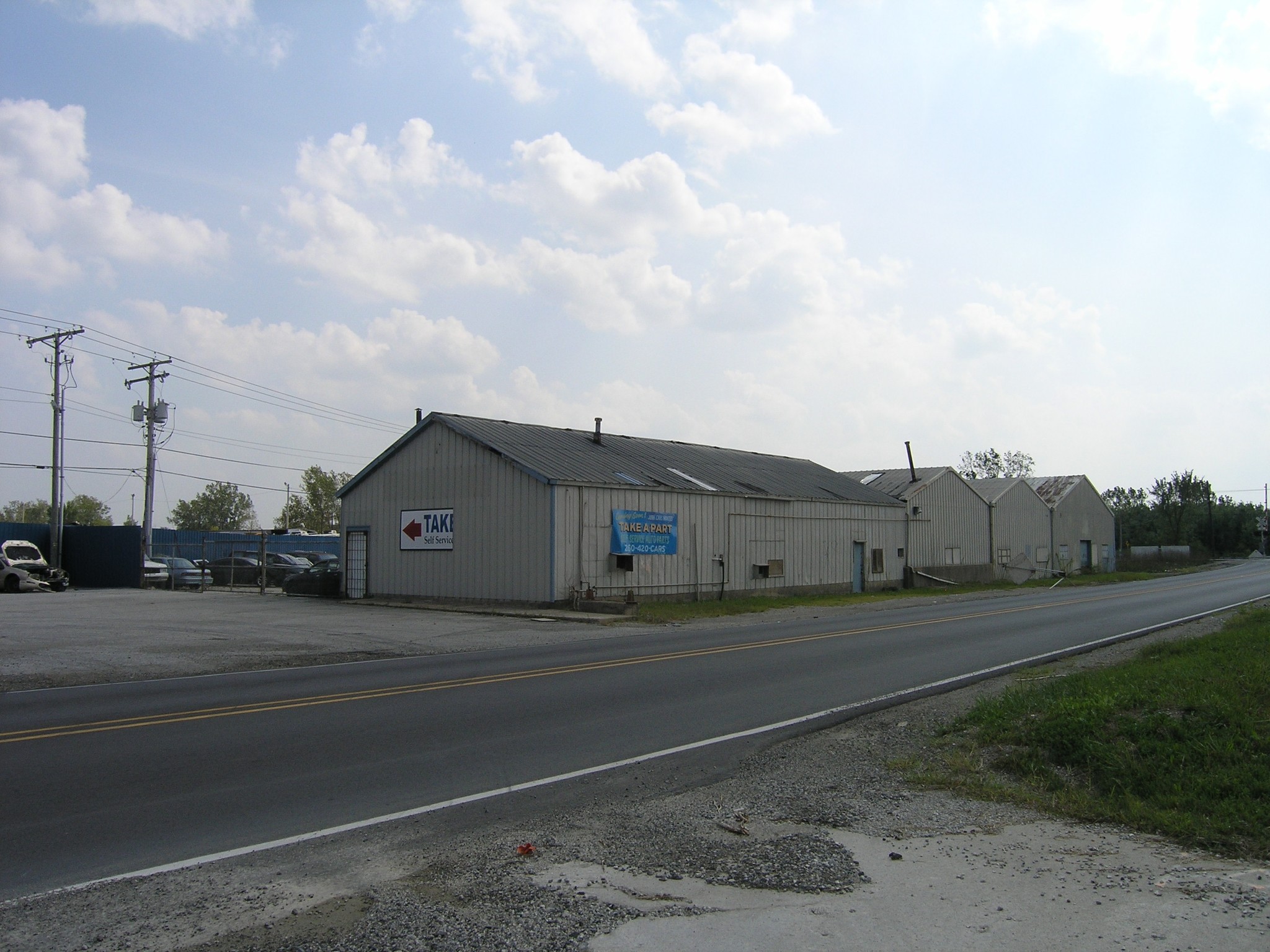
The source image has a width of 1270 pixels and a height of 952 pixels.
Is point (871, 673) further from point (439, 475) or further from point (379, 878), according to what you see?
point (439, 475)

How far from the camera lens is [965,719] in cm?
963

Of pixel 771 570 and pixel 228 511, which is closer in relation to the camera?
pixel 771 570

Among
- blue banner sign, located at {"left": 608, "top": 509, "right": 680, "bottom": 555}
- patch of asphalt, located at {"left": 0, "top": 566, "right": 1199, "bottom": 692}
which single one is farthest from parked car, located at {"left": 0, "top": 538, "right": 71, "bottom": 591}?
blue banner sign, located at {"left": 608, "top": 509, "right": 680, "bottom": 555}

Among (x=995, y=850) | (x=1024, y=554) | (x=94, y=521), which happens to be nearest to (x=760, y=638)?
(x=995, y=850)

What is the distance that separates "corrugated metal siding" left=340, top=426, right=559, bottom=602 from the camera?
27.7 metres

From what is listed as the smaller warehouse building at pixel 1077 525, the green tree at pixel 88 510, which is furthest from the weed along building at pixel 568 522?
the green tree at pixel 88 510

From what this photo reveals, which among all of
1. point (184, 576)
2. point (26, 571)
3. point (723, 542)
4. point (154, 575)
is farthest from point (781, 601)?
point (26, 571)

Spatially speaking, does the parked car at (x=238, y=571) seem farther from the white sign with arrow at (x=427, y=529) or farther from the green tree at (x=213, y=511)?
the green tree at (x=213, y=511)

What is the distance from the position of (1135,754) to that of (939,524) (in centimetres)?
4003

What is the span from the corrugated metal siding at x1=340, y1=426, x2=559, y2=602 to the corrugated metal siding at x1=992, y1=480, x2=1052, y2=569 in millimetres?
32489

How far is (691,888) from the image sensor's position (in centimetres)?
526

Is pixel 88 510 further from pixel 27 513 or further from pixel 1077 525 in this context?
pixel 1077 525

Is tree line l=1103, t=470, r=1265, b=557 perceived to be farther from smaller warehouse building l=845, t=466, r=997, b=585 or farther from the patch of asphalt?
the patch of asphalt

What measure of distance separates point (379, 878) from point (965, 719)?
6.41 m
